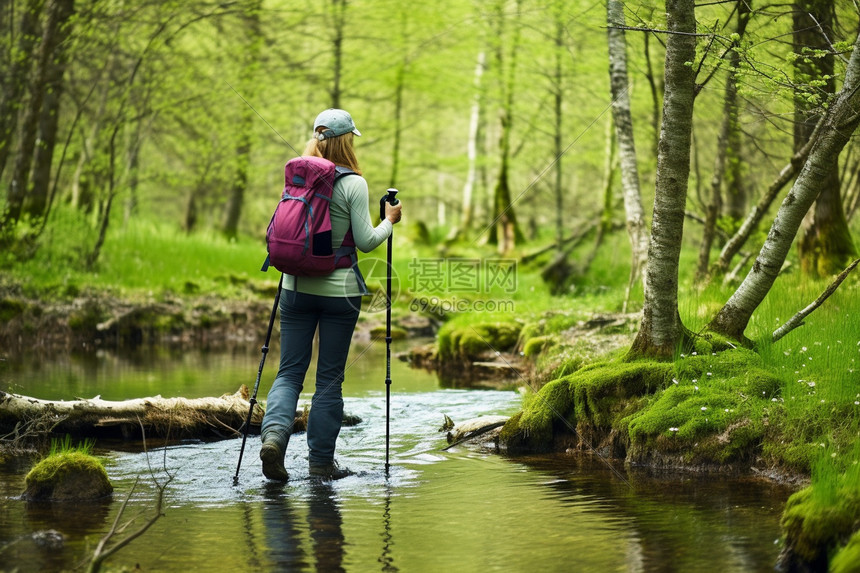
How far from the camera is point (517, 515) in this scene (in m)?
5.10

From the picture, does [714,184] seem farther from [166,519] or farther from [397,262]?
[397,262]

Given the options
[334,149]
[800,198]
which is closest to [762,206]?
[800,198]

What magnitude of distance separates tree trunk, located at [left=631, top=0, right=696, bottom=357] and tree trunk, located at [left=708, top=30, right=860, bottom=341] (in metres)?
0.57

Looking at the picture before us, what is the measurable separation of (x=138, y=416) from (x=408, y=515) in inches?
125

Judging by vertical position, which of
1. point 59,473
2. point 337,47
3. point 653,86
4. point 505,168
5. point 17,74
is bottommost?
point 59,473

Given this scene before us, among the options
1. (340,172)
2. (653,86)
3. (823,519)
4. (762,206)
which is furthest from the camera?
(653,86)

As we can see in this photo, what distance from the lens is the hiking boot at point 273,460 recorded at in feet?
18.8

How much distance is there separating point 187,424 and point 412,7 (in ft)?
57.3

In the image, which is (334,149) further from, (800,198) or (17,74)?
(17,74)

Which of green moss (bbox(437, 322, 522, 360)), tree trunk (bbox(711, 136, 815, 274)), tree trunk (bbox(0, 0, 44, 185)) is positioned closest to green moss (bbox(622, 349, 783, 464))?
tree trunk (bbox(711, 136, 815, 274))

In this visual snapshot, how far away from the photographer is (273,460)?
5750 millimetres

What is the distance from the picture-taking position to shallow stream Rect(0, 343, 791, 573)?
4238 millimetres

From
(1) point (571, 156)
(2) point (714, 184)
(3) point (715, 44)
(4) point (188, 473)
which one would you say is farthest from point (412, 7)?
(4) point (188, 473)

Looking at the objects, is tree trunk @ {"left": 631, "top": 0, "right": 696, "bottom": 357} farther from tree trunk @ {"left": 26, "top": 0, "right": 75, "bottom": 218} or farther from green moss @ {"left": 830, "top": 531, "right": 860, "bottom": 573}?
tree trunk @ {"left": 26, "top": 0, "right": 75, "bottom": 218}
